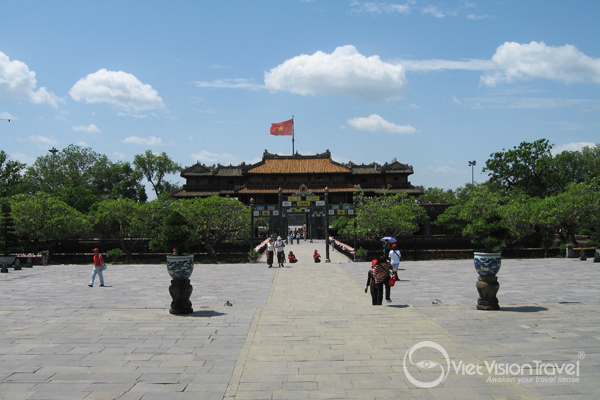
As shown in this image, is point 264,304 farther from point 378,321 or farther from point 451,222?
point 451,222

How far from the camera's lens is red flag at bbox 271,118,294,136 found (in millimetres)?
57750

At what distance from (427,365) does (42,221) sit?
31697mm

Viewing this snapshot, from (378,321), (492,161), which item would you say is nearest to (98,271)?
(378,321)

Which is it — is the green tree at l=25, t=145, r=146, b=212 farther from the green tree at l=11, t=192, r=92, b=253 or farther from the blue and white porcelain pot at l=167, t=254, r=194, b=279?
the blue and white porcelain pot at l=167, t=254, r=194, b=279

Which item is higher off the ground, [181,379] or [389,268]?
[389,268]

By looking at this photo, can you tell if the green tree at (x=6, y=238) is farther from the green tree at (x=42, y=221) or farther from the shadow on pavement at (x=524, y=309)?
the shadow on pavement at (x=524, y=309)

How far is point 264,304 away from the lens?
11.5m

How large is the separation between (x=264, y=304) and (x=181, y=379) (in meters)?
5.76

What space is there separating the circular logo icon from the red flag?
51818 mm

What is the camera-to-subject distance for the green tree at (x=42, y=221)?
2976 centimetres

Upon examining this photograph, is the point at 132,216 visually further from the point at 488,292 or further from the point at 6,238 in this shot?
the point at 488,292

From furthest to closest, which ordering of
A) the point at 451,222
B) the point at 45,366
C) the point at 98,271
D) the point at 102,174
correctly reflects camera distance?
1. the point at 102,174
2. the point at 451,222
3. the point at 98,271
4. the point at 45,366

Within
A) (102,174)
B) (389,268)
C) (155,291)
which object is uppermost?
(102,174)

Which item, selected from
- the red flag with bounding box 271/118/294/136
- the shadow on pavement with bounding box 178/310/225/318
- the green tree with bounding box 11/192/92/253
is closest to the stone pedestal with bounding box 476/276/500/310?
the shadow on pavement with bounding box 178/310/225/318
